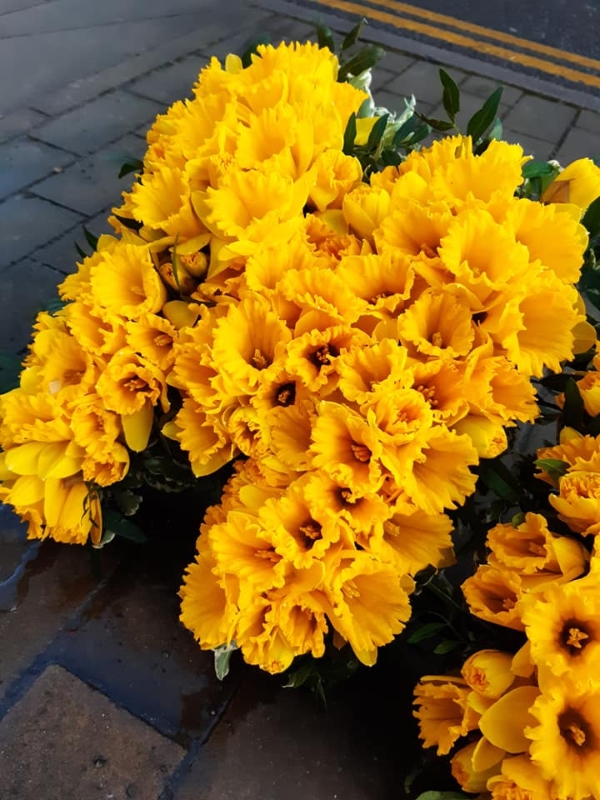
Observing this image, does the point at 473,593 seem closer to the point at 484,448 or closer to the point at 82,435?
the point at 484,448

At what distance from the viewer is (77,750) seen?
145 cm

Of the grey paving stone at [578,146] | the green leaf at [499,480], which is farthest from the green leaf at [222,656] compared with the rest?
the grey paving stone at [578,146]

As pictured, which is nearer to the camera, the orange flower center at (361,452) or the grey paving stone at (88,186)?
the orange flower center at (361,452)

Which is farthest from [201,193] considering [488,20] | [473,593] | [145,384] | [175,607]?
[488,20]

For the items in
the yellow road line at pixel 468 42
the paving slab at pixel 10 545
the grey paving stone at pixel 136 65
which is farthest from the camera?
the yellow road line at pixel 468 42

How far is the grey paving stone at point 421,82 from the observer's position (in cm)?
391

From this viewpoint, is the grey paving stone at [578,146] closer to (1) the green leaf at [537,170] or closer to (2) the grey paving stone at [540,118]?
(2) the grey paving stone at [540,118]

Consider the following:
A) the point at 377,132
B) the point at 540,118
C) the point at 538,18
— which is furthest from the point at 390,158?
the point at 538,18

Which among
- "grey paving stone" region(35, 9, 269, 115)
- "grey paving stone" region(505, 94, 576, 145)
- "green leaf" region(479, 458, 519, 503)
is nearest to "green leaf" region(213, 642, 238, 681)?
"green leaf" region(479, 458, 519, 503)

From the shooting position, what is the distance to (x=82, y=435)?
1223 millimetres

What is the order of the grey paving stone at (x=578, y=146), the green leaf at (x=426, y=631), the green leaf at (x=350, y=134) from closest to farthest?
1. the green leaf at (x=426, y=631)
2. the green leaf at (x=350, y=134)
3. the grey paving stone at (x=578, y=146)

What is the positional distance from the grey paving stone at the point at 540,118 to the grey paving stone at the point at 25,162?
2314 millimetres

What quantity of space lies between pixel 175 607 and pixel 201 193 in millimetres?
959

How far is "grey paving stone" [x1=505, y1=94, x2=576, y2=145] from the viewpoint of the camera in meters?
3.76
